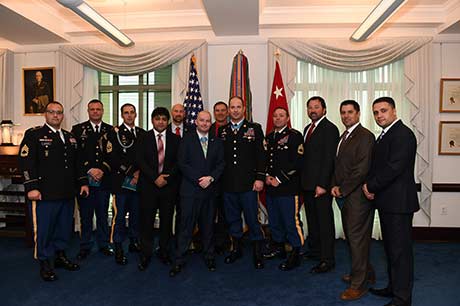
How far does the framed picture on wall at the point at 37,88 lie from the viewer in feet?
17.5

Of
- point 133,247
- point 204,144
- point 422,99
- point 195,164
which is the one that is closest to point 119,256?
point 133,247

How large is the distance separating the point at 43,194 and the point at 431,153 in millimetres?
4763

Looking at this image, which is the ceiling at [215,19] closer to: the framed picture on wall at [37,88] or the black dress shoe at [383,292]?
the framed picture on wall at [37,88]

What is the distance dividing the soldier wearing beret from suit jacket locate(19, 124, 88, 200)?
2.04 meters

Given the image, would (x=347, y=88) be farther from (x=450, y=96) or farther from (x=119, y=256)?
(x=119, y=256)

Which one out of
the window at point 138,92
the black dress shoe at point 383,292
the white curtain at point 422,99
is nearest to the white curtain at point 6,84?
the window at point 138,92

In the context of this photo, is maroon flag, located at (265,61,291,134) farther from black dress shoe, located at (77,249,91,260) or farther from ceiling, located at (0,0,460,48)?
black dress shoe, located at (77,249,91,260)

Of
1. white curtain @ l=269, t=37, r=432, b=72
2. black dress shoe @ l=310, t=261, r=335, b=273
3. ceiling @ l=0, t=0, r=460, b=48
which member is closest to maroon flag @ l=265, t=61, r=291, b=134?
white curtain @ l=269, t=37, r=432, b=72

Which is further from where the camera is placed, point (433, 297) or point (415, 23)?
point (415, 23)

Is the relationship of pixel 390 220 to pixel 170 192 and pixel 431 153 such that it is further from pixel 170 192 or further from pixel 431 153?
pixel 431 153

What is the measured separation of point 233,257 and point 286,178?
1057 millimetres

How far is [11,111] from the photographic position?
5.45 meters

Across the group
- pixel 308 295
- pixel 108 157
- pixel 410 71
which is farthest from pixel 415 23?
pixel 108 157

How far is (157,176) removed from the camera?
3516 mm
